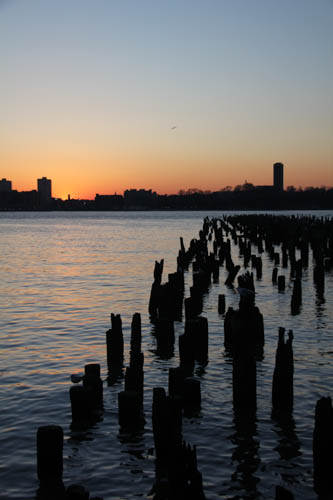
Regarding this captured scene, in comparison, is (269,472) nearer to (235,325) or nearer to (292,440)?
(292,440)

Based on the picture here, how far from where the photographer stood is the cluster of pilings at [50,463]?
22.0 feet

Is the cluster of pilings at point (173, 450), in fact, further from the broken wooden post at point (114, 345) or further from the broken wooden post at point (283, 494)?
the broken wooden post at point (114, 345)

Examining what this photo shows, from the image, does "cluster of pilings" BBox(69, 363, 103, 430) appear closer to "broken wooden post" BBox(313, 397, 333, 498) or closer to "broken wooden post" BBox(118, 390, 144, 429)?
"broken wooden post" BBox(118, 390, 144, 429)

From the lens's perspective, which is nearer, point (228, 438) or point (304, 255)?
point (228, 438)

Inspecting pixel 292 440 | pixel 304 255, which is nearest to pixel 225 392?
pixel 292 440

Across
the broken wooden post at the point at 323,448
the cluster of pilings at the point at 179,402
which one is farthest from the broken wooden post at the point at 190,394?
the broken wooden post at the point at 323,448

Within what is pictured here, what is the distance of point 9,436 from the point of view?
337 inches

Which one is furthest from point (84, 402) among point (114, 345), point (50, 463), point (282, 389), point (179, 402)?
point (114, 345)

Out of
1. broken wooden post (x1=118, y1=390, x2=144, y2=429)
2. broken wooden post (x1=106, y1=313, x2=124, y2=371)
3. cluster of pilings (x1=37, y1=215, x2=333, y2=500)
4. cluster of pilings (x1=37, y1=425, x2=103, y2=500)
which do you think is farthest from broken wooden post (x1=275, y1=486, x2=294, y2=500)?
broken wooden post (x1=106, y1=313, x2=124, y2=371)

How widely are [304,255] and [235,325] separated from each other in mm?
24502

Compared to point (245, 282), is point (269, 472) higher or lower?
lower

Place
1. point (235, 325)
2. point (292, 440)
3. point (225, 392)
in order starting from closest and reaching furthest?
point (292, 440) < point (235, 325) < point (225, 392)

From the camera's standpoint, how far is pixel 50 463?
689 cm

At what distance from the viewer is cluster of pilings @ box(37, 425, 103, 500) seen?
6703mm
